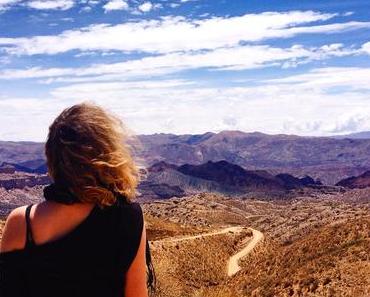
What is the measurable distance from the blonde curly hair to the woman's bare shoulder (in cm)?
32

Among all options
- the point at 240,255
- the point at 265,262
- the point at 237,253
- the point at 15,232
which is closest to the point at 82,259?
the point at 15,232

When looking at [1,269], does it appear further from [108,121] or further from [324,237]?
[324,237]

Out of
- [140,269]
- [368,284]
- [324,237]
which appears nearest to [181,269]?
[324,237]

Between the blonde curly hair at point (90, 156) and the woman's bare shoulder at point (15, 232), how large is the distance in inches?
12.6

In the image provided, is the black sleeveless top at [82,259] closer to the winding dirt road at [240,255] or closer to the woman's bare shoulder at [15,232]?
the woman's bare shoulder at [15,232]

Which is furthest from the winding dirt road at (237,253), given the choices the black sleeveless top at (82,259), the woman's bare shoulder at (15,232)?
the woman's bare shoulder at (15,232)

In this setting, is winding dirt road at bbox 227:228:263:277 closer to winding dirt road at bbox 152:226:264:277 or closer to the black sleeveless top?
winding dirt road at bbox 152:226:264:277

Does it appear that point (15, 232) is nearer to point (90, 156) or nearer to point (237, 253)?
point (90, 156)

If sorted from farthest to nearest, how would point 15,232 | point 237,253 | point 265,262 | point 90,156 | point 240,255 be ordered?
point 237,253
point 240,255
point 265,262
point 90,156
point 15,232

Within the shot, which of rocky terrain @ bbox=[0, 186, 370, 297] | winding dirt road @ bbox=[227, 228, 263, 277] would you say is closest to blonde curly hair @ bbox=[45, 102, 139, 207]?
rocky terrain @ bbox=[0, 186, 370, 297]

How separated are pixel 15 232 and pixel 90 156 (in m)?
0.66

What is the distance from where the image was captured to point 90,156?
3541 millimetres

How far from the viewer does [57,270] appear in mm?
3443

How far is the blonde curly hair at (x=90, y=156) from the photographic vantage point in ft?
11.5
